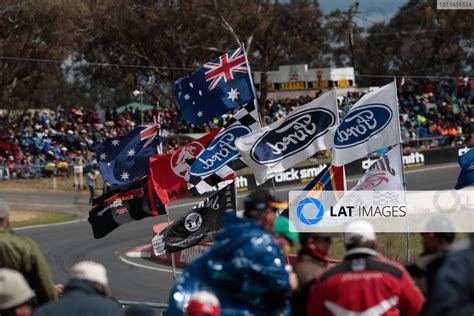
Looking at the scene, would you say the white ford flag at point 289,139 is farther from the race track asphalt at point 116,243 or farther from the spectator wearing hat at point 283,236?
the spectator wearing hat at point 283,236

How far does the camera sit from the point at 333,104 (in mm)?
14242

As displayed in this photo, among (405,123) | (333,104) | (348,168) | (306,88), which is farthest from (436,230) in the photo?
(306,88)

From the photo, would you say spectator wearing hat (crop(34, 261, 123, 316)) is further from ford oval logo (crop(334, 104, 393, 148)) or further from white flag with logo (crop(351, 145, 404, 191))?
ford oval logo (crop(334, 104, 393, 148))

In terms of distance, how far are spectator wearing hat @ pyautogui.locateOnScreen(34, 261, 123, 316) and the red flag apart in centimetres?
866

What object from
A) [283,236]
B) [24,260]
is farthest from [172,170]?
[283,236]

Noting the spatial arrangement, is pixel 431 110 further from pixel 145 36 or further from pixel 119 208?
pixel 119 208

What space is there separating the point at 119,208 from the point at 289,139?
2786 mm

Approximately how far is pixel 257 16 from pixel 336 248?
1492 inches

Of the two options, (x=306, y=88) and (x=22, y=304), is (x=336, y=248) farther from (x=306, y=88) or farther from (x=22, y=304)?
(x=306, y=88)

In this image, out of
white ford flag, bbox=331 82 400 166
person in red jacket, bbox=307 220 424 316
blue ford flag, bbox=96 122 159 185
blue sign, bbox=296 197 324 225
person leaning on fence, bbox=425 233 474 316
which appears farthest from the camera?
blue ford flag, bbox=96 122 159 185

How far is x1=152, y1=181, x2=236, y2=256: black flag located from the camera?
1411 cm

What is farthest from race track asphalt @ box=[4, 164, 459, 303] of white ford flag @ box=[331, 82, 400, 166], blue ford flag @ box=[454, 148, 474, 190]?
blue ford flag @ box=[454, 148, 474, 190]

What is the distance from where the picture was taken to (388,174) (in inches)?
541

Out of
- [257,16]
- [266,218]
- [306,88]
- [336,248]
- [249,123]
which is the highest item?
[257,16]
